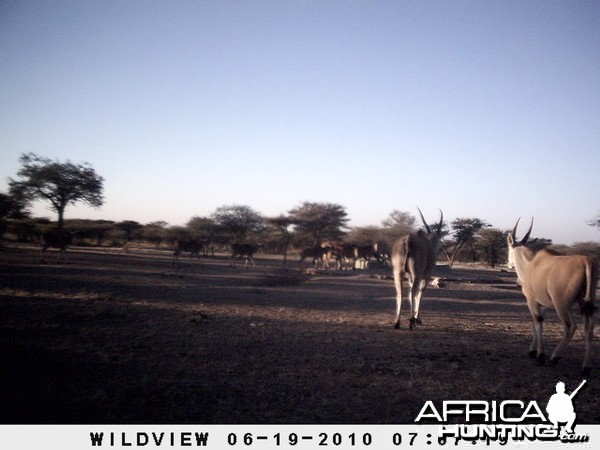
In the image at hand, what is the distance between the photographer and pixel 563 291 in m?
5.38

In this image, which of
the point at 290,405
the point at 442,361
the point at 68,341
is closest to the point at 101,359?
the point at 68,341

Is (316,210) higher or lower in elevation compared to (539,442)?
higher

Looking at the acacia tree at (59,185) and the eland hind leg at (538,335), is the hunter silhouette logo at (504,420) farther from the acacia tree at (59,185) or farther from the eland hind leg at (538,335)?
the acacia tree at (59,185)

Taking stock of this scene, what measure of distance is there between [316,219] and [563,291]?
147 ft

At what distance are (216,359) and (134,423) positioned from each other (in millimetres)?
1923

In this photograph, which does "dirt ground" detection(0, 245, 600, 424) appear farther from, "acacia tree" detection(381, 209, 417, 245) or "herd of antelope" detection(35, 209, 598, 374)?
"acacia tree" detection(381, 209, 417, 245)

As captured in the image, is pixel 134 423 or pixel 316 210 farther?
pixel 316 210

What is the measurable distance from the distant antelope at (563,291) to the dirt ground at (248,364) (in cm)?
43

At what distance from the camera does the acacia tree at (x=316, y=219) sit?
5009cm

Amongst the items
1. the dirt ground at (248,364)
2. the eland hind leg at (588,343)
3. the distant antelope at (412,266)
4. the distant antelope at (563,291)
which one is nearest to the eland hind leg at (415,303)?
the distant antelope at (412,266)

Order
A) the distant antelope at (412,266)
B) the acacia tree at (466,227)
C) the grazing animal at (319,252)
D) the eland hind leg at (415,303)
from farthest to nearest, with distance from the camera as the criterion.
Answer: the acacia tree at (466,227), the grazing animal at (319,252), the distant antelope at (412,266), the eland hind leg at (415,303)

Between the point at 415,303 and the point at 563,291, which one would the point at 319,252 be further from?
the point at 563,291

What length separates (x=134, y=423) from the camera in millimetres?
3414

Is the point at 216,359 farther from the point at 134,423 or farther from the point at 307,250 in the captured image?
the point at 307,250
